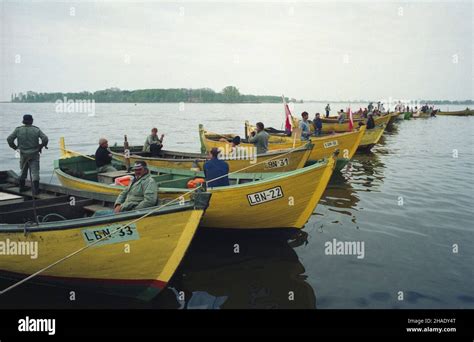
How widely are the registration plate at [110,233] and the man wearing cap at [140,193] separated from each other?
33.6 inches

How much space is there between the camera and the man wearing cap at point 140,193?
773 centimetres

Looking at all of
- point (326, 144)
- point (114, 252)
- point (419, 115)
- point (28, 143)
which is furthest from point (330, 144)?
point (419, 115)

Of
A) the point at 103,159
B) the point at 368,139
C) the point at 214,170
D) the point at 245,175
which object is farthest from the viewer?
the point at 368,139

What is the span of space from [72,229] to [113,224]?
776 millimetres

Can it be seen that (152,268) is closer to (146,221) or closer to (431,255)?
(146,221)

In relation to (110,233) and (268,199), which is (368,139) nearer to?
(268,199)

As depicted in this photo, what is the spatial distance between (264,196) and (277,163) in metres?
5.62

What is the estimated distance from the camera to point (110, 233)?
688 cm

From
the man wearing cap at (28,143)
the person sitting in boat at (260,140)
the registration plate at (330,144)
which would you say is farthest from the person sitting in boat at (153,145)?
the registration plate at (330,144)

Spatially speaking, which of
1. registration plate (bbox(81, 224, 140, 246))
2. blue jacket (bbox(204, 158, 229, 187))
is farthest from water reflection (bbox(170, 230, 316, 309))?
registration plate (bbox(81, 224, 140, 246))

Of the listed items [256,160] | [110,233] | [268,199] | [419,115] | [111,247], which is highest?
[419,115]
